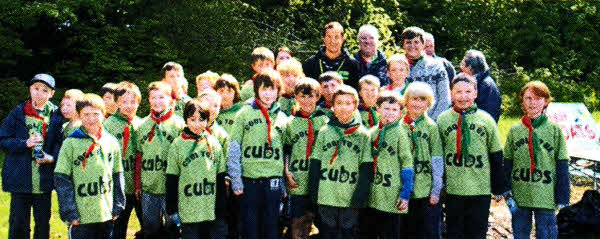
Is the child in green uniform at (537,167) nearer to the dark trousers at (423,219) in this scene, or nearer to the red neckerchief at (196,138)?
the dark trousers at (423,219)

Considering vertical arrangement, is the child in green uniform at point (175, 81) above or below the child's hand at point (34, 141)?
above

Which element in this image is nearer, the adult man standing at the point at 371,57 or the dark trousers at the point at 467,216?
the dark trousers at the point at 467,216

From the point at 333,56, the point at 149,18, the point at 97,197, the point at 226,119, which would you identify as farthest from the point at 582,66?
the point at 97,197

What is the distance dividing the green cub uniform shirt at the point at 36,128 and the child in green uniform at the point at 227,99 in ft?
5.30

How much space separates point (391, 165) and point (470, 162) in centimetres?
71

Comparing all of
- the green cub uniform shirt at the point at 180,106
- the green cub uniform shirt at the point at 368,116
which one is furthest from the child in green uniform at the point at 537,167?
the green cub uniform shirt at the point at 180,106

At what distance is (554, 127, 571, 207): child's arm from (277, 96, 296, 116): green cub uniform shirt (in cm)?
246

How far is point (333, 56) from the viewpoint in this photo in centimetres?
675

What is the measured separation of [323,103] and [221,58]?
25.9 ft

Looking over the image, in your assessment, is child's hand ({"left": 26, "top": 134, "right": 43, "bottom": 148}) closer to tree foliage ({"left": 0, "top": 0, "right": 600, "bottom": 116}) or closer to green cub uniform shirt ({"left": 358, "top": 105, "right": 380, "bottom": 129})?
green cub uniform shirt ({"left": 358, "top": 105, "right": 380, "bottom": 129})

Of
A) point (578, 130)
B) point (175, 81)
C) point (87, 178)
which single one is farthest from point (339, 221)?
point (578, 130)

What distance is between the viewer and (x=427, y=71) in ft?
21.3

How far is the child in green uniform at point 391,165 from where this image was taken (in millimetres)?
5293

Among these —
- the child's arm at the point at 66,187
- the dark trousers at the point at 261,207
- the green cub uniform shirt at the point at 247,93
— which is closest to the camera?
the child's arm at the point at 66,187
